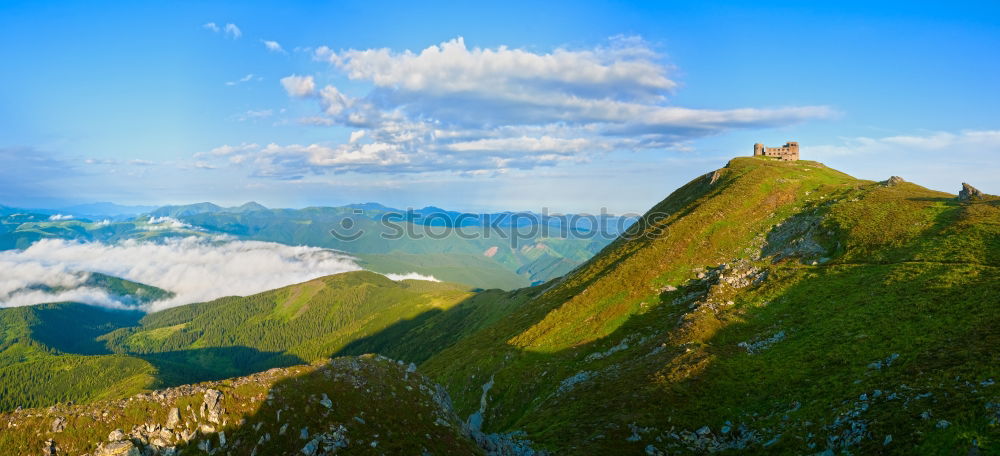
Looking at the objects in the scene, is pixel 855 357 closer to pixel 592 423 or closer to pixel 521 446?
pixel 592 423

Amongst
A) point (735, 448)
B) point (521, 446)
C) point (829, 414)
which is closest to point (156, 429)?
point (521, 446)

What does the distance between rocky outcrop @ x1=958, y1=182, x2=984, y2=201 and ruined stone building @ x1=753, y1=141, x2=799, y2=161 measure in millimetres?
65577

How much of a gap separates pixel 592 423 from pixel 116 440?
36.5 metres

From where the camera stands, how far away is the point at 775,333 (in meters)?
49.8

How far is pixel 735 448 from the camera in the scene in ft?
113

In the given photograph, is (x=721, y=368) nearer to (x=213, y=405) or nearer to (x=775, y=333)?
(x=775, y=333)

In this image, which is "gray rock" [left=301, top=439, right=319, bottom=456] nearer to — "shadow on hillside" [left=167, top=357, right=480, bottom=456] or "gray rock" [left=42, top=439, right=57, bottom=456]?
"shadow on hillside" [left=167, top=357, right=480, bottom=456]

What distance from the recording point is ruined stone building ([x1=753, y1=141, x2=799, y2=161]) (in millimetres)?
136250

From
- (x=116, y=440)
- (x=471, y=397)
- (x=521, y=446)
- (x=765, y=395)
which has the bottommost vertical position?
(x=471, y=397)

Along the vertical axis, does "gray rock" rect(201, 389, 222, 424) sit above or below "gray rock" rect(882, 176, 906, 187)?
below

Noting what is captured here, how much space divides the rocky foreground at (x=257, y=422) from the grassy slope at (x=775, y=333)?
1679 cm

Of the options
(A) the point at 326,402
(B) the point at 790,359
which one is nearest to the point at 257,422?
(A) the point at 326,402

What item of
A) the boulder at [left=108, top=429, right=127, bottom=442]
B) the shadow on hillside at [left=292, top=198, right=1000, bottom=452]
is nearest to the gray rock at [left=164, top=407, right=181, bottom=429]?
the boulder at [left=108, top=429, right=127, bottom=442]

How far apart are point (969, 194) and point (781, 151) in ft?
227
